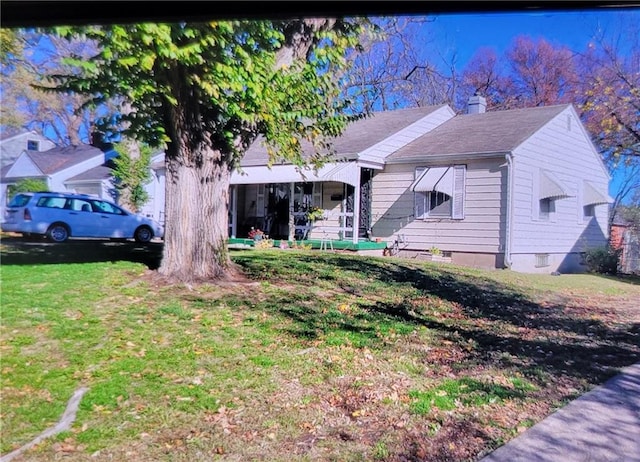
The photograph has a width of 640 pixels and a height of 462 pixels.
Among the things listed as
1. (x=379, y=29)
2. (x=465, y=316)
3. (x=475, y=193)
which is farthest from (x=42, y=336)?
(x=475, y=193)

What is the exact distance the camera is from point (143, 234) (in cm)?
595

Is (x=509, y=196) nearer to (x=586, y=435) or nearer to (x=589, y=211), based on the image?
(x=589, y=211)

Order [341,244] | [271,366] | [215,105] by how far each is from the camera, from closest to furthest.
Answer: [271,366], [215,105], [341,244]

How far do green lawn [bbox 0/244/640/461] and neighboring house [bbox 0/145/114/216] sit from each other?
61cm

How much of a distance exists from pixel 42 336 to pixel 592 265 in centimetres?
1166

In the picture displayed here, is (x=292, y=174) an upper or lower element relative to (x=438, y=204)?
upper

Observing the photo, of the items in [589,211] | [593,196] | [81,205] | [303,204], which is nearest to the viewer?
[81,205]

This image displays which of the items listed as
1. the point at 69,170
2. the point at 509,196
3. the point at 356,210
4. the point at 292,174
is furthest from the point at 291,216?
the point at 69,170

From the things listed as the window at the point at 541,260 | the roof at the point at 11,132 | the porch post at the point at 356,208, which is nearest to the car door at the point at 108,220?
the roof at the point at 11,132

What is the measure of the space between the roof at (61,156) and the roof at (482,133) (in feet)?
29.0

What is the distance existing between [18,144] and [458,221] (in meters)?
10.1

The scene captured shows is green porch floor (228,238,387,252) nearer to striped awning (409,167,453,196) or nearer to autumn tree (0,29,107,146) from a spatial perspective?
striped awning (409,167,453,196)

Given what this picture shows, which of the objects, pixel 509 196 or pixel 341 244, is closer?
pixel 509 196

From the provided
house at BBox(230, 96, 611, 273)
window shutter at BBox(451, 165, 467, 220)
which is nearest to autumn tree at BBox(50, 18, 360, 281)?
house at BBox(230, 96, 611, 273)
